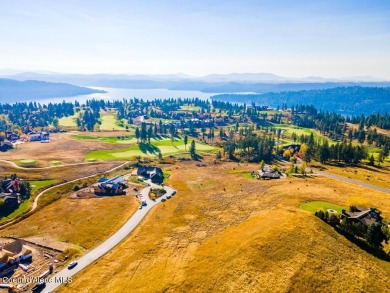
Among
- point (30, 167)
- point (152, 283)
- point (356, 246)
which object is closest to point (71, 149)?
point (30, 167)

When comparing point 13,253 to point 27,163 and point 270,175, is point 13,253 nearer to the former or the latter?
point 270,175

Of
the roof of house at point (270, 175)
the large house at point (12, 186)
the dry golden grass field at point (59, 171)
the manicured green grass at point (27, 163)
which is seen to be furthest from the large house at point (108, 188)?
the manicured green grass at point (27, 163)

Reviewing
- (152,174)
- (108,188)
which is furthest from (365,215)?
(108,188)

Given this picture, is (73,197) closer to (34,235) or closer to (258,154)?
(34,235)

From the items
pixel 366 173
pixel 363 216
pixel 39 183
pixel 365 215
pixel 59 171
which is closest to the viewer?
pixel 363 216

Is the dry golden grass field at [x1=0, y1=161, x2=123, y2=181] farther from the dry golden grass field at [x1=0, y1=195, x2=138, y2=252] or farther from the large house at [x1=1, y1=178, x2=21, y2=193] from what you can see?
the dry golden grass field at [x1=0, y1=195, x2=138, y2=252]

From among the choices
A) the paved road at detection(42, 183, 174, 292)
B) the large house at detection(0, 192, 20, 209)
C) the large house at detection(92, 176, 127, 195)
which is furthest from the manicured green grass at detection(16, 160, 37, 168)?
the paved road at detection(42, 183, 174, 292)
